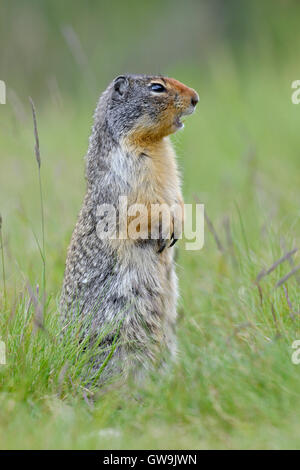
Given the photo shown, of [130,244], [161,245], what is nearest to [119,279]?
[130,244]

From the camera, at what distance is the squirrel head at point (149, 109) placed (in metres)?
5.02

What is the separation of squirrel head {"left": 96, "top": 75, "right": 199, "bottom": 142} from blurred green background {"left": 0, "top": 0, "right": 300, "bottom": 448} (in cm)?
66

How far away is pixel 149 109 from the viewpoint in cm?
505

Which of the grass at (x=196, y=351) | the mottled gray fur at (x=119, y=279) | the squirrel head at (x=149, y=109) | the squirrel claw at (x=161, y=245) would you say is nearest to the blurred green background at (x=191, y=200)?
the grass at (x=196, y=351)

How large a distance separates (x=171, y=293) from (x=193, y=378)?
3.91 ft

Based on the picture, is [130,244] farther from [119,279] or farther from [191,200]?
[191,200]

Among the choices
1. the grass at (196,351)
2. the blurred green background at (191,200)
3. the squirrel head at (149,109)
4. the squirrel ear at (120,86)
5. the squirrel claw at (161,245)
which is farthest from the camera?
the squirrel ear at (120,86)

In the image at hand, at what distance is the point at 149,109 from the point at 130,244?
928mm

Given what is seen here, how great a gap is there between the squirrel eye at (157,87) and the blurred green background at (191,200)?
2.20 feet

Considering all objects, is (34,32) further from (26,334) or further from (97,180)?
(26,334)

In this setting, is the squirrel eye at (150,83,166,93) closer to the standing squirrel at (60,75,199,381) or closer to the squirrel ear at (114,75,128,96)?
the standing squirrel at (60,75,199,381)

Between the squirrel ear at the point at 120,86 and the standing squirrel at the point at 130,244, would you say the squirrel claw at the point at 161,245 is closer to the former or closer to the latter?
the standing squirrel at the point at 130,244

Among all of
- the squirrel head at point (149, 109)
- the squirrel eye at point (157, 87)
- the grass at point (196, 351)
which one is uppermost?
the squirrel eye at point (157, 87)

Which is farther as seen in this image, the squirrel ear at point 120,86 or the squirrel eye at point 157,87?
the squirrel ear at point 120,86
